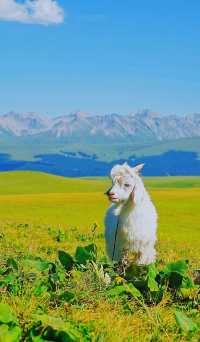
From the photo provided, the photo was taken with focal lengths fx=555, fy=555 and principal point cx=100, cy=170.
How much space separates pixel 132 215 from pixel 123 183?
75cm

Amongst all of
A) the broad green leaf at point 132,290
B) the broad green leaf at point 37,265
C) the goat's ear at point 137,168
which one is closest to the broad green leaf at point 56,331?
the broad green leaf at point 132,290

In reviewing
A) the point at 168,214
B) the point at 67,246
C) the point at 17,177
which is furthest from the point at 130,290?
the point at 17,177

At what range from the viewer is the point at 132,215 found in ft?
39.4

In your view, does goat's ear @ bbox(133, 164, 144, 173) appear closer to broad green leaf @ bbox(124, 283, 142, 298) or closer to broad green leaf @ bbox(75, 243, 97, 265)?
broad green leaf @ bbox(75, 243, 97, 265)

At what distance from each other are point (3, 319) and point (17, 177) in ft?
579

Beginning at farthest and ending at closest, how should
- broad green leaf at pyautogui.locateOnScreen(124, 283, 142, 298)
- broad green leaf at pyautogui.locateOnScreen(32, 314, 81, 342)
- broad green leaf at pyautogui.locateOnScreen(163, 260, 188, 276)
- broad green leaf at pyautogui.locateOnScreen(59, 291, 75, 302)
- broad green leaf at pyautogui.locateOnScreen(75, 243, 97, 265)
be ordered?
broad green leaf at pyautogui.locateOnScreen(75, 243, 97, 265) → broad green leaf at pyautogui.locateOnScreen(163, 260, 188, 276) → broad green leaf at pyautogui.locateOnScreen(124, 283, 142, 298) → broad green leaf at pyautogui.locateOnScreen(59, 291, 75, 302) → broad green leaf at pyautogui.locateOnScreen(32, 314, 81, 342)

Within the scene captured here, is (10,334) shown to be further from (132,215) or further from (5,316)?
(132,215)

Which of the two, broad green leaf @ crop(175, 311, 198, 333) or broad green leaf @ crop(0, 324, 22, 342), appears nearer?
broad green leaf @ crop(0, 324, 22, 342)

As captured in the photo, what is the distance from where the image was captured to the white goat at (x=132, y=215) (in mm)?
11867

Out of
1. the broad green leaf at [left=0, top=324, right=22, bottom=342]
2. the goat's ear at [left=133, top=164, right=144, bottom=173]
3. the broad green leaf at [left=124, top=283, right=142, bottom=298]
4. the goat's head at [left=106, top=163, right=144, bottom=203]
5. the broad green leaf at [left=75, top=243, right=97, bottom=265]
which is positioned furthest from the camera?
the goat's ear at [left=133, top=164, right=144, bottom=173]

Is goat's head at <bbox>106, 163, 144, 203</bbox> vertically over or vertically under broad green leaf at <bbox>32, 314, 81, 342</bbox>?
over

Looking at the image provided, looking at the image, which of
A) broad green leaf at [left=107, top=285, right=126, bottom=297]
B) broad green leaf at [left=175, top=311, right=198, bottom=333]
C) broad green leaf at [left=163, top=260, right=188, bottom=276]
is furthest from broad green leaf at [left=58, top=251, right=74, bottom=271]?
broad green leaf at [left=175, top=311, right=198, bottom=333]

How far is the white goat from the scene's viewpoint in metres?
11.9


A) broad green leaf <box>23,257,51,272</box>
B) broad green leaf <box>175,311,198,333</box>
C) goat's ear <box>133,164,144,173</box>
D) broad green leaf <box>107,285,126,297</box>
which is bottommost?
broad green leaf <box>175,311,198,333</box>
